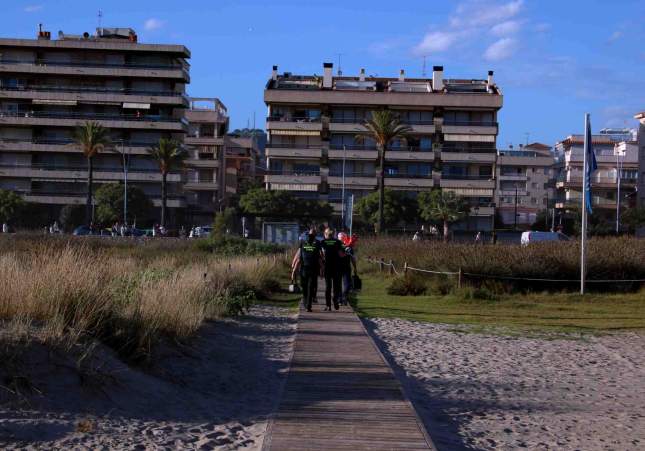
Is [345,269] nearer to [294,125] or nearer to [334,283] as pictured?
[334,283]

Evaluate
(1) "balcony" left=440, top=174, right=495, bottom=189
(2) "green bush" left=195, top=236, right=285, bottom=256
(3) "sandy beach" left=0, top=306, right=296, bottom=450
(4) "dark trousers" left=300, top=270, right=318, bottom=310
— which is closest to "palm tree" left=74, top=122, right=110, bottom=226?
(1) "balcony" left=440, top=174, right=495, bottom=189

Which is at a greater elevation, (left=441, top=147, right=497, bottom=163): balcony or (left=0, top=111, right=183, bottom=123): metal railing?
(left=0, top=111, right=183, bottom=123): metal railing

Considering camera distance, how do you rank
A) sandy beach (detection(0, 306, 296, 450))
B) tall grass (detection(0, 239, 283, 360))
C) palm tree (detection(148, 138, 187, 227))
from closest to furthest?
sandy beach (detection(0, 306, 296, 450)), tall grass (detection(0, 239, 283, 360)), palm tree (detection(148, 138, 187, 227))

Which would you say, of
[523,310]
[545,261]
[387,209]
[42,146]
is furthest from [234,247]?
[42,146]

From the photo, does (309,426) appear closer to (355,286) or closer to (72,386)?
(72,386)

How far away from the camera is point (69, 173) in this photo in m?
84.4

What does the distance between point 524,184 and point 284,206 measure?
44.3 meters

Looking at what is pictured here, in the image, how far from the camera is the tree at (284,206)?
7744cm

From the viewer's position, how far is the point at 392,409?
8.77 metres

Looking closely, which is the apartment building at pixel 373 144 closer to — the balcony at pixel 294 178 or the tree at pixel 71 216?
the balcony at pixel 294 178

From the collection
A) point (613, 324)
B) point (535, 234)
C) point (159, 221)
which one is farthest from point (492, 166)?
point (613, 324)

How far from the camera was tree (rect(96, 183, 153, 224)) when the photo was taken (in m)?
77.8

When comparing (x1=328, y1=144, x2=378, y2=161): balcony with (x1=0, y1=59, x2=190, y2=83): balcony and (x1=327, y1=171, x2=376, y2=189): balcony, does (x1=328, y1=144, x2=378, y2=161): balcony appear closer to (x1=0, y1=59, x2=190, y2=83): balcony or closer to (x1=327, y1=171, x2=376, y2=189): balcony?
(x1=327, y1=171, x2=376, y2=189): balcony

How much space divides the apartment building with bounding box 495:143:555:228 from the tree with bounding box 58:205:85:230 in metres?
50.9
